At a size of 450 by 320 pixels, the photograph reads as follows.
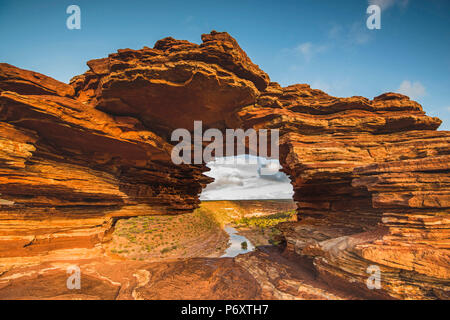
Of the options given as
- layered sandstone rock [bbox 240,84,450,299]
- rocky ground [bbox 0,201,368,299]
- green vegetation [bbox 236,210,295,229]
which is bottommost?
green vegetation [bbox 236,210,295,229]

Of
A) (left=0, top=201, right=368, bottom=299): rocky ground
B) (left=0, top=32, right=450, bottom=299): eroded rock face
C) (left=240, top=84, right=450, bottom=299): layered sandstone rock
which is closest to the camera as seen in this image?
(left=240, top=84, right=450, bottom=299): layered sandstone rock

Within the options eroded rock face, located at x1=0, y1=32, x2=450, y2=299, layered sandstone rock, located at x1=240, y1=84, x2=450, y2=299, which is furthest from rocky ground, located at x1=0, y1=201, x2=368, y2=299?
layered sandstone rock, located at x1=240, y1=84, x2=450, y2=299

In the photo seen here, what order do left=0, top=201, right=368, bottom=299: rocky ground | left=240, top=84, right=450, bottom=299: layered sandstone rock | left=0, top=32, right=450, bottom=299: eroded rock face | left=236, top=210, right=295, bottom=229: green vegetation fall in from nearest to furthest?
left=240, top=84, right=450, bottom=299: layered sandstone rock, left=0, top=201, right=368, bottom=299: rocky ground, left=0, top=32, right=450, bottom=299: eroded rock face, left=236, top=210, right=295, bottom=229: green vegetation

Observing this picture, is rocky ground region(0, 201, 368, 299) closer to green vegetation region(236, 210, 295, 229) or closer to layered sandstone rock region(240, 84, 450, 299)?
layered sandstone rock region(240, 84, 450, 299)

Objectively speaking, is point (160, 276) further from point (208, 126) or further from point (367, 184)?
point (367, 184)

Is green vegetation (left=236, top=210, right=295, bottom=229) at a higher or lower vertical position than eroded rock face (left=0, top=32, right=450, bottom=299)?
lower

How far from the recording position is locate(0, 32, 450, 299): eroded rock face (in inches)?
368

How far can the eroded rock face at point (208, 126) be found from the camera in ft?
30.6

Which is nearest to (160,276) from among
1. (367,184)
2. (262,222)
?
(367,184)

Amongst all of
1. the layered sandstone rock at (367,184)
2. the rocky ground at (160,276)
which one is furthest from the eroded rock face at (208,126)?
the rocky ground at (160,276)

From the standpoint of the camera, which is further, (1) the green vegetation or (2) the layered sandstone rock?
(1) the green vegetation
